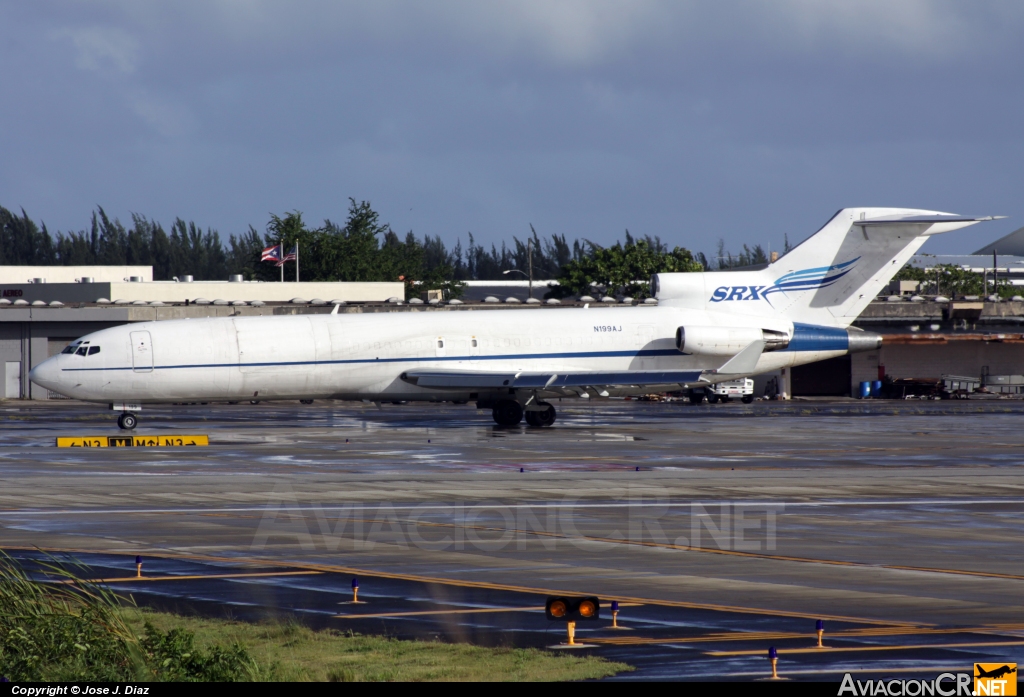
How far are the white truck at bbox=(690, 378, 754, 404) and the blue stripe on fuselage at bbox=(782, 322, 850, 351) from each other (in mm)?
16066

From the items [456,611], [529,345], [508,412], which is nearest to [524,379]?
[508,412]

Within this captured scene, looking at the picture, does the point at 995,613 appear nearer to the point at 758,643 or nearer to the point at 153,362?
the point at 758,643

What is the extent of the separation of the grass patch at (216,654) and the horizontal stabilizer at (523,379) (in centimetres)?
2719

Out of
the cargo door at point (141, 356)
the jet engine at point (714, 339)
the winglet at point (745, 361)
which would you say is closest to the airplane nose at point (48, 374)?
the cargo door at point (141, 356)

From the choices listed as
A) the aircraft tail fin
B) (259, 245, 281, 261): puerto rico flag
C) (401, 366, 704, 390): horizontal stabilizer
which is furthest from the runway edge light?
(259, 245, 281, 261): puerto rico flag

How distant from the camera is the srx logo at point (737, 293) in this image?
42.7 meters

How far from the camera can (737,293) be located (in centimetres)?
4278

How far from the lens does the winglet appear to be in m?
40.3

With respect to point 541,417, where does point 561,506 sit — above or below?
below

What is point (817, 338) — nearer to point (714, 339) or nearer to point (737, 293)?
point (737, 293)

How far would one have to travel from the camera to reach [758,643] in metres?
10.3

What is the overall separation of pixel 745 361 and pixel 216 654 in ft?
109

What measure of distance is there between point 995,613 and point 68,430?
34.1 m

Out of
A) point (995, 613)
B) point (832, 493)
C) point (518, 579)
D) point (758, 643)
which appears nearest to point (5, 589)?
point (518, 579)
